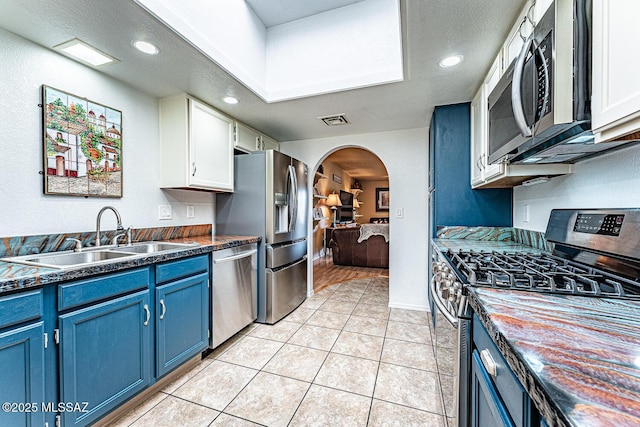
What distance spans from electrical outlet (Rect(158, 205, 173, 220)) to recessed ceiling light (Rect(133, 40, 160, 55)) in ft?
4.02

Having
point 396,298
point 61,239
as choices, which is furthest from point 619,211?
point 61,239

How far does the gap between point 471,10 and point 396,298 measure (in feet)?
9.09

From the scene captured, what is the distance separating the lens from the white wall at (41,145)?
4.96ft

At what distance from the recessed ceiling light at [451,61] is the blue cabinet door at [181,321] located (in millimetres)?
2272

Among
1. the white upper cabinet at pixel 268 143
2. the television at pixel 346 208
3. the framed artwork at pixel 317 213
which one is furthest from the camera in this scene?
the television at pixel 346 208

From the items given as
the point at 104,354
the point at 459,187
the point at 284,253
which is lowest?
the point at 104,354

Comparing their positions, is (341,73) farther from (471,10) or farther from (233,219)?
(233,219)

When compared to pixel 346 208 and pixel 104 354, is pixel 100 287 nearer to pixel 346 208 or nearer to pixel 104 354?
pixel 104 354

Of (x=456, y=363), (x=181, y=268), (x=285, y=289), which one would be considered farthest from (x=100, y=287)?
(x=285, y=289)

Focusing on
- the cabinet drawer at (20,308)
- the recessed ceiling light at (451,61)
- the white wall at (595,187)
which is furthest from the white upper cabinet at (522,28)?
the cabinet drawer at (20,308)

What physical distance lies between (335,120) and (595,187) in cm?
218

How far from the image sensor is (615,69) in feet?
2.38

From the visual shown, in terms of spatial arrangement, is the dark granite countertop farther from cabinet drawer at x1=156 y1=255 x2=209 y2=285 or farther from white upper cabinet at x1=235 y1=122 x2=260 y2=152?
white upper cabinet at x1=235 y1=122 x2=260 y2=152

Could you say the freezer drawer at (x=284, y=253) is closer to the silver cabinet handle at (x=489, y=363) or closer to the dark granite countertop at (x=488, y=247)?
the dark granite countertop at (x=488, y=247)
